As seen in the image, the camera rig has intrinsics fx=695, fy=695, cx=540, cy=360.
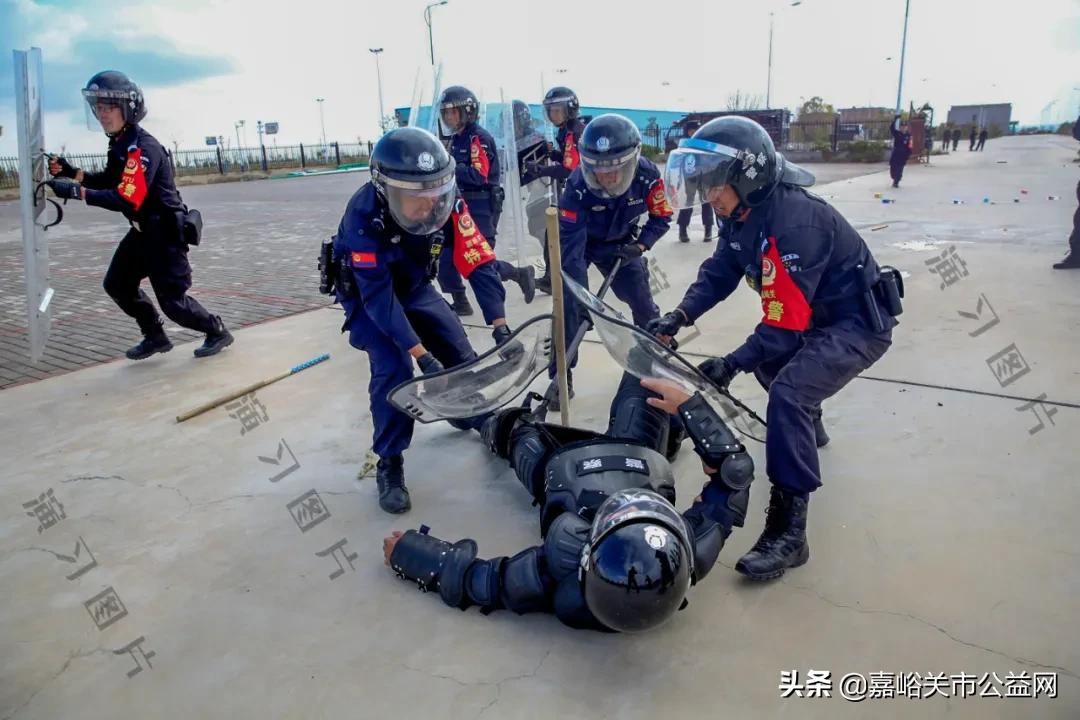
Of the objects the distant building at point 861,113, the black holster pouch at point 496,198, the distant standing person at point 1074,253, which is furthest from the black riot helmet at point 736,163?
the distant building at point 861,113

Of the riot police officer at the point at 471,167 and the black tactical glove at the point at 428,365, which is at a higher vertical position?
the riot police officer at the point at 471,167

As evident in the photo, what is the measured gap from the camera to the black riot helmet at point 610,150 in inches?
158

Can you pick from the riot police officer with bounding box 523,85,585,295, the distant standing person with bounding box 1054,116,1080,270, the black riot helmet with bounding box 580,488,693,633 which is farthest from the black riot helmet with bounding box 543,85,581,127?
the black riot helmet with bounding box 580,488,693,633

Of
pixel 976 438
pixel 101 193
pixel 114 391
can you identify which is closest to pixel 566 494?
pixel 976 438

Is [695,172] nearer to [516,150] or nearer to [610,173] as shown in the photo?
[610,173]

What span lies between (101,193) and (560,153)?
4.03m

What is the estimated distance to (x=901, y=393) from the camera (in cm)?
400

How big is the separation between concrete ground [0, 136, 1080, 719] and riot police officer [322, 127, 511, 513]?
16.9 inches

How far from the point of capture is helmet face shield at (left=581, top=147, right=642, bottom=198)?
4055 mm

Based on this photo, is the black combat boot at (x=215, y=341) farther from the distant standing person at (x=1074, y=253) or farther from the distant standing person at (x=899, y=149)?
the distant standing person at (x=899, y=149)

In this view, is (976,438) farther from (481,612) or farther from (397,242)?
(397,242)

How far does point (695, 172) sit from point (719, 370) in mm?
793

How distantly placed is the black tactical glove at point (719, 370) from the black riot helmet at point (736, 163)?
2.08ft

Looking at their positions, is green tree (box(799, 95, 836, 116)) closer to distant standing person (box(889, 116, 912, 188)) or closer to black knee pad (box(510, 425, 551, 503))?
distant standing person (box(889, 116, 912, 188))
